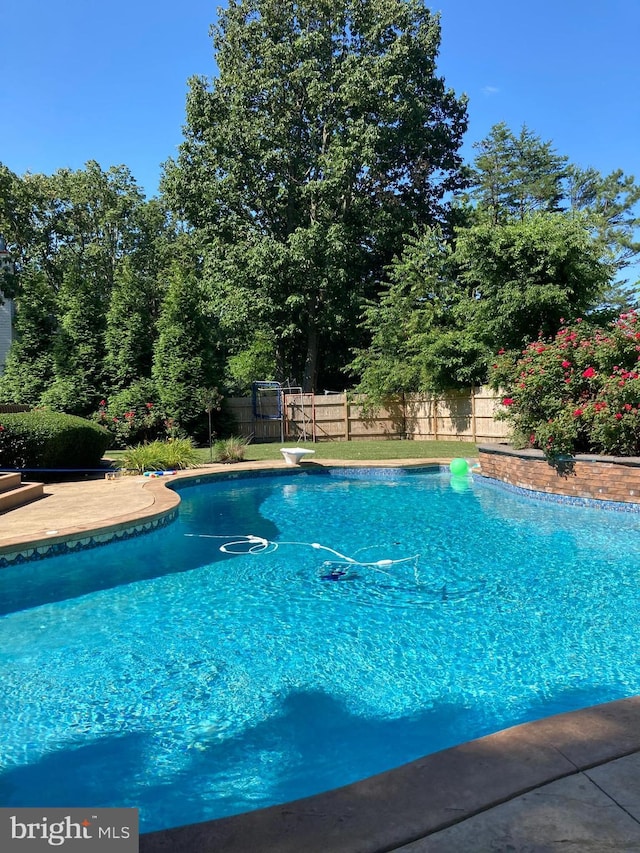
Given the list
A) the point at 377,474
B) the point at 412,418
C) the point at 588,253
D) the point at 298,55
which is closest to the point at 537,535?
the point at 377,474

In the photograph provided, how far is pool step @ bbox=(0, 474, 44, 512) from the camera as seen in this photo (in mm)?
8156

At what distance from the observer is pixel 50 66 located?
45.7 feet

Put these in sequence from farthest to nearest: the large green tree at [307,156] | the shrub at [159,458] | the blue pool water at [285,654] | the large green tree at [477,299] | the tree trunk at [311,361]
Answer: the tree trunk at [311,361] < the large green tree at [307,156] < the large green tree at [477,299] < the shrub at [159,458] < the blue pool water at [285,654]

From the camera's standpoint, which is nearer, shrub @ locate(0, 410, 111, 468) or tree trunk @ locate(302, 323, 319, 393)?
shrub @ locate(0, 410, 111, 468)

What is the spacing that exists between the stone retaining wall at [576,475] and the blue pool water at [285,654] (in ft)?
3.65

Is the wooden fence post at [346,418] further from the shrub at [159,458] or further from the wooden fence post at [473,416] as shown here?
the shrub at [159,458]

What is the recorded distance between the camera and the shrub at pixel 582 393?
9273 millimetres

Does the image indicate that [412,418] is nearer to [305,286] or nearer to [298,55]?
[305,286]

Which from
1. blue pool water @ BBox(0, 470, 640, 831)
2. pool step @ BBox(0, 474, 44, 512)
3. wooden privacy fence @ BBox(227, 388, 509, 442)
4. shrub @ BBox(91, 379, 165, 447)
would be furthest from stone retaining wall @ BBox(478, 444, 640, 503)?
shrub @ BBox(91, 379, 165, 447)

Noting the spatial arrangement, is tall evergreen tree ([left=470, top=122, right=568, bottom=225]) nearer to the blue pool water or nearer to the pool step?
the blue pool water

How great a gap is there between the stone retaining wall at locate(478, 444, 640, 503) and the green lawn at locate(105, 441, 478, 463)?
13.2 feet

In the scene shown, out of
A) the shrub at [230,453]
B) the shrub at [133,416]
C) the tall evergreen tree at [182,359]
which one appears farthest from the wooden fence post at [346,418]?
the shrub at [230,453]

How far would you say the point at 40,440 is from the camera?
431 inches

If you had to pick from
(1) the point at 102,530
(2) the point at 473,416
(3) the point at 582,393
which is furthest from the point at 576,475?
(2) the point at 473,416
